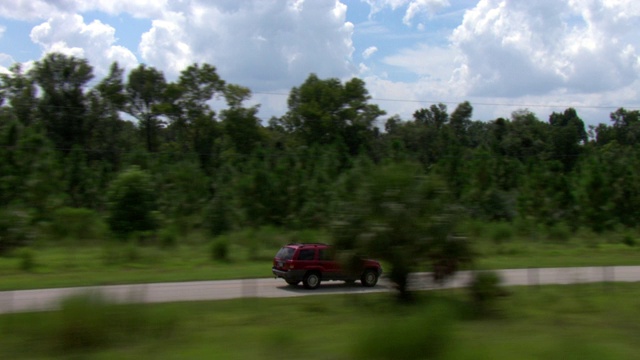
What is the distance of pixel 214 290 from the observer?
1884 centimetres

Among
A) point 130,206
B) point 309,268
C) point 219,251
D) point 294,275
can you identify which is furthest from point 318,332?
point 130,206

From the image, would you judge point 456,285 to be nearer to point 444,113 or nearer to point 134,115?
point 134,115

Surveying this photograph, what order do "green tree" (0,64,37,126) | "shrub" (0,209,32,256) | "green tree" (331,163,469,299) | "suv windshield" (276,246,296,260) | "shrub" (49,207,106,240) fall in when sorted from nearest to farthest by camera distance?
"green tree" (331,163,469,299)
"suv windshield" (276,246,296,260)
"shrub" (0,209,32,256)
"shrub" (49,207,106,240)
"green tree" (0,64,37,126)

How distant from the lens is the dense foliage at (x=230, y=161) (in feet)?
114

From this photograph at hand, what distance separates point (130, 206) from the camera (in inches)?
1150

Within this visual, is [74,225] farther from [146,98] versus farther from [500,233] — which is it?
[146,98]

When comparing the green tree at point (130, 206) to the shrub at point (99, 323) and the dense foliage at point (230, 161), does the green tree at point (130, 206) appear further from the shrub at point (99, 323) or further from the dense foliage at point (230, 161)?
the shrub at point (99, 323)

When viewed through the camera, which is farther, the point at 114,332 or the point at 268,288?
the point at 268,288

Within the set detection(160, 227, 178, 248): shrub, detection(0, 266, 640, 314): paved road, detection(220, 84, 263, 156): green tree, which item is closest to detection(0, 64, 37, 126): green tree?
detection(220, 84, 263, 156): green tree

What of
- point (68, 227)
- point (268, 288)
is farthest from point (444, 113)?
point (268, 288)

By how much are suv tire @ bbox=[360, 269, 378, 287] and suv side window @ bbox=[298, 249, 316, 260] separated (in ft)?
6.21

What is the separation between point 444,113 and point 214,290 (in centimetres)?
8329

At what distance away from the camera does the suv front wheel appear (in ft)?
69.4

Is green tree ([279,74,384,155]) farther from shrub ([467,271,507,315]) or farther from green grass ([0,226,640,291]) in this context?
shrub ([467,271,507,315])
